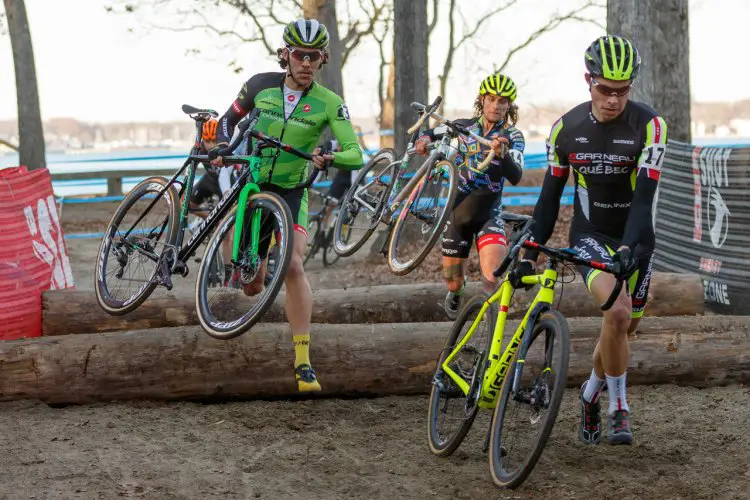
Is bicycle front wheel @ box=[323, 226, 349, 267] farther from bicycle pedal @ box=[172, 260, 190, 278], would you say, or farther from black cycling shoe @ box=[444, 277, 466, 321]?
bicycle pedal @ box=[172, 260, 190, 278]

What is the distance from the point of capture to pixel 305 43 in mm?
6809

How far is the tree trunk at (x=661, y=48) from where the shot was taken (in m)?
11.7

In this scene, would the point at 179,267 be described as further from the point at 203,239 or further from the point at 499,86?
the point at 499,86

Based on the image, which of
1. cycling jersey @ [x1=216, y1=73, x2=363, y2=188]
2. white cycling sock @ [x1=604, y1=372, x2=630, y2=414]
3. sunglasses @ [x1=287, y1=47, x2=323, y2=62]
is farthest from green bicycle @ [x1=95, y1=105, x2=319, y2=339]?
white cycling sock @ [x1=604, y1=372, x2=630, y2=414]

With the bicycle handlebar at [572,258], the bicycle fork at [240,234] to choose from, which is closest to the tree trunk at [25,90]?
the bicycle fork at [240,234]

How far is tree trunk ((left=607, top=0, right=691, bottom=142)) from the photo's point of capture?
460 inches

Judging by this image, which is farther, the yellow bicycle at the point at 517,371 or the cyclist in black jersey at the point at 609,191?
the cyclist in black jersey at the point at 609,191

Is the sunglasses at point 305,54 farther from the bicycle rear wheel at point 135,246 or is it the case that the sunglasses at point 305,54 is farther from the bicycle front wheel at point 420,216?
the bicycle front wheel at point 420,216

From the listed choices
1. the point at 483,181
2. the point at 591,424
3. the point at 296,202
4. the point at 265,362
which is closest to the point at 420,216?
the point at 483,181

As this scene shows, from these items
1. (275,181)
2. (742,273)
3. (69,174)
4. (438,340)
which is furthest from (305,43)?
(69,174)

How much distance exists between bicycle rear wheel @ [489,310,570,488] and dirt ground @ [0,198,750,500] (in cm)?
21

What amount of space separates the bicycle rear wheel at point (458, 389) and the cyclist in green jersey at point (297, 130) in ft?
3.54

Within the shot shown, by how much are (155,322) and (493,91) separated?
11.8 feet

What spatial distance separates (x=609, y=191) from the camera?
5.93 metres
